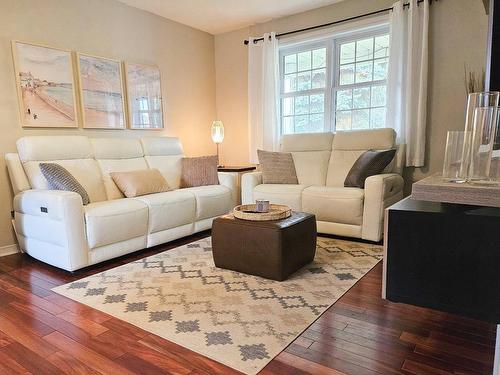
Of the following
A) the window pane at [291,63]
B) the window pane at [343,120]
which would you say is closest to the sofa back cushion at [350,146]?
the window pane at [343,120]

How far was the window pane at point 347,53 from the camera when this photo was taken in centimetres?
391

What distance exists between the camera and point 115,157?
3.38 metres

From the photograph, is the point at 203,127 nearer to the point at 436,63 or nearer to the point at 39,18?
the point at 39,18

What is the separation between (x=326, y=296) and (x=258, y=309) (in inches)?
16.7

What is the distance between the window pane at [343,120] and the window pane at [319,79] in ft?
1.37

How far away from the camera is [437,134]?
11.3ft

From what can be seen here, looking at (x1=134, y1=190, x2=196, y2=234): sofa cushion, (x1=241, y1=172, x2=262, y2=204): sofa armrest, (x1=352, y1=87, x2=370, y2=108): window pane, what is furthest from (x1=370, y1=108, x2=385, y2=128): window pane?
(x1=134, y1=190, x2=196, y2=234): sofa cushion

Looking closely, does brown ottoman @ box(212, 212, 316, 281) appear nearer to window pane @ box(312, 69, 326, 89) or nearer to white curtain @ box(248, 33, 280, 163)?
white curtain @ box(248, 33, 280, 163)

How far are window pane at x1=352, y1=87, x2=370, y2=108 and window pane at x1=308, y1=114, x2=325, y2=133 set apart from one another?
42 centimetres

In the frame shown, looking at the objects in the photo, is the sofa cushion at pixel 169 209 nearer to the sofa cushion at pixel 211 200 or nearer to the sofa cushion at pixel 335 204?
the sofa cushion at pixel 211 200

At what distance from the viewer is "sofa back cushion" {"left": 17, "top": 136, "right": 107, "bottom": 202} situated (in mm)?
2795

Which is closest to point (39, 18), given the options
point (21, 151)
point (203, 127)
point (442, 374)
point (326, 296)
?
point (21, 151)

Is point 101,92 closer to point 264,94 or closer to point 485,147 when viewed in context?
point 264,94

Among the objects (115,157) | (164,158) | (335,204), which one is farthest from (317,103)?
(115,157)
